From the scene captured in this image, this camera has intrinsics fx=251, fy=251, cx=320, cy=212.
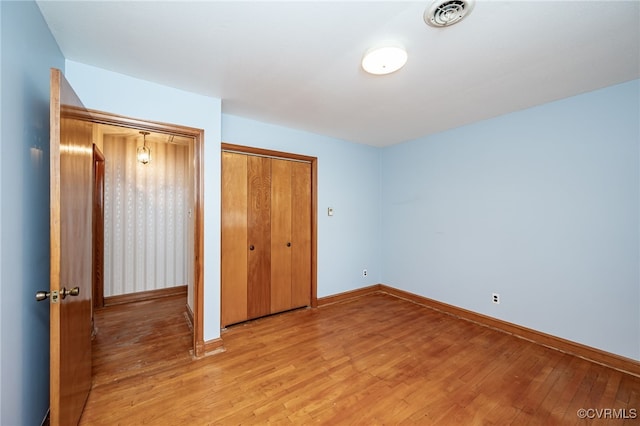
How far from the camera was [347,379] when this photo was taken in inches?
79.9

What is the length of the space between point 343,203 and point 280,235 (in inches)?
45.9

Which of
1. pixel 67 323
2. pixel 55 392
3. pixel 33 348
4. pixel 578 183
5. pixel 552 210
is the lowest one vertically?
pixel 55 392

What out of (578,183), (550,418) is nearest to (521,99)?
(578,183)

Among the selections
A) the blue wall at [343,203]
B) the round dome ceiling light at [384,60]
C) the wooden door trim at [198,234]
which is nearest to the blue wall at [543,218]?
the blue wall at [343,203]

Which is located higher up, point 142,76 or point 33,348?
point 142,76

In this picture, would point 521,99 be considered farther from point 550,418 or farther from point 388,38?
point 550,418

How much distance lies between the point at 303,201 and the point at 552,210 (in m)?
2.80

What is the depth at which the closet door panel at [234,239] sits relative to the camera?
292 cm

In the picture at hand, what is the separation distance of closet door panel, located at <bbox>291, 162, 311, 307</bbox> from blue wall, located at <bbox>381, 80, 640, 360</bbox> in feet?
5.39

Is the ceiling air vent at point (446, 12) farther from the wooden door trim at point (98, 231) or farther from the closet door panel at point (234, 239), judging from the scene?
the wooden door trim at point (98, 231)

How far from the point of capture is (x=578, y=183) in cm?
241

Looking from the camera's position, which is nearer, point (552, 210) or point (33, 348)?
point (33, 348)

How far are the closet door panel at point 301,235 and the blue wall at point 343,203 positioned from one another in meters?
0.18

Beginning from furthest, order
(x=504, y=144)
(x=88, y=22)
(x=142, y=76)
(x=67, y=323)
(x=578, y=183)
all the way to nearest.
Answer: (x=504, y=144)
(x=578, y=183)
(x=142, y=76)
(x=88, y=22)
(x=67, y=323)
